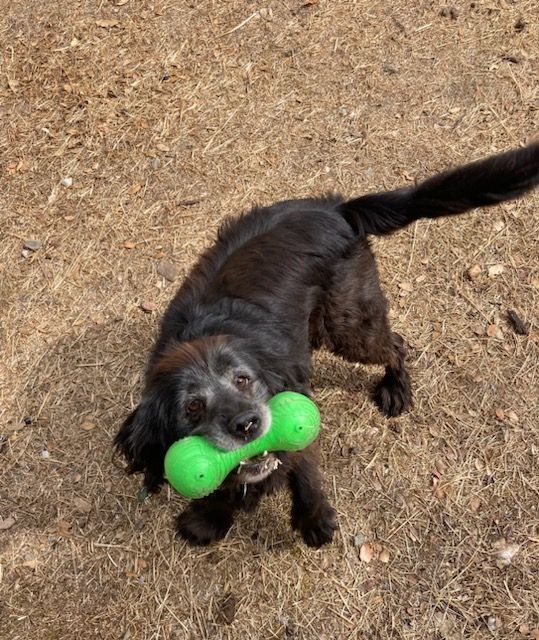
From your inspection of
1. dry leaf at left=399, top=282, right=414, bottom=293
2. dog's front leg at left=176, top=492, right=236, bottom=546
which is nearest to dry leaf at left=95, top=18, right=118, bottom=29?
dry leaf at left=399, top=282, right=414, bottom=293

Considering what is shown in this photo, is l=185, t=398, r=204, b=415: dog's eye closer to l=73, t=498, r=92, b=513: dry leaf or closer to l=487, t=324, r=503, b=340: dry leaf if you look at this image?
l=73, t=498, r=92, b=513: dry leaf

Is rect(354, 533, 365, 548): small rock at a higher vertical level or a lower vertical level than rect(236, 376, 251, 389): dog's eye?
lower

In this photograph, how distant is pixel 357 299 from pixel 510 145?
2525 mm

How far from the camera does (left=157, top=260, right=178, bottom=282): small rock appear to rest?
15.5ft

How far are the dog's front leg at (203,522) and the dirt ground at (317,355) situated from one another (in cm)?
11

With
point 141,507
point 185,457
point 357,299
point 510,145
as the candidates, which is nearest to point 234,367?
point 185,457

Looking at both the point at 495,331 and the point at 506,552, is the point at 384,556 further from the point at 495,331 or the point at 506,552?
the point at 495,331

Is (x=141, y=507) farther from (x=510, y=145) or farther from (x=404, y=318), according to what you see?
(x=510, y=145)

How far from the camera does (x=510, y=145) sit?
4.95 m

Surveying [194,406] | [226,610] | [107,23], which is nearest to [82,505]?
[226,610]

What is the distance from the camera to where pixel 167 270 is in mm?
4738

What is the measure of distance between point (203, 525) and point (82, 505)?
35.0 inches

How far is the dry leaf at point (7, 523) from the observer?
389 cm

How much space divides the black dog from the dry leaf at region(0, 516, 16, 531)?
45.7 inches
